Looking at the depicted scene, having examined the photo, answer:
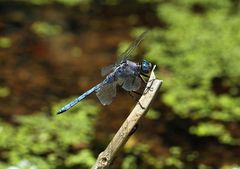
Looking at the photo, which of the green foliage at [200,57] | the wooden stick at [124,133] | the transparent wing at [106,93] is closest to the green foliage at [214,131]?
the green foliage at [200,57]

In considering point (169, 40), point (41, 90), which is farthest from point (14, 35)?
point (169, 40)

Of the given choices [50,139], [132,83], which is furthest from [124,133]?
[50,139]

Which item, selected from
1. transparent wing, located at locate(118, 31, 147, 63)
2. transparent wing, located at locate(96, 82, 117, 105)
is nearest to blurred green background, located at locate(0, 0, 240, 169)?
transparent wing, located at locate(96, 82, 117, 105)

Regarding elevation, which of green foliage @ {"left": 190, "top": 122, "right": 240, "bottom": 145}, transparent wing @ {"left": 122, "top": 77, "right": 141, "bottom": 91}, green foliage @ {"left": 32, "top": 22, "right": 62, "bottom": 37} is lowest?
green foliage @ {"left": 190, "top": 122, "right": 240, "bottom": 145}

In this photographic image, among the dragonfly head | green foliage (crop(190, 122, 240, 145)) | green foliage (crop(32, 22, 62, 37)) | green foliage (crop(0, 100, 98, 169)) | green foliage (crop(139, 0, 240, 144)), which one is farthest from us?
green foliage (crop(32, 22, 62, 37))

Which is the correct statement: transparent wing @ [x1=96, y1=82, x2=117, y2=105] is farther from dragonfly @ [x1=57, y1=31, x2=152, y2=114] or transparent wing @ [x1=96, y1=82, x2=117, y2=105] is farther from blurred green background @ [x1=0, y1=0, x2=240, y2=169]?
blurred green background @ [x1=0, y1=0, x2=240, y2=169]

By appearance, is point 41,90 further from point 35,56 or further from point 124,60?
point 124,60

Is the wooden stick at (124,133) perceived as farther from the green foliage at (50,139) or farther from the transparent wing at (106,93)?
the green foliage at (50,139)

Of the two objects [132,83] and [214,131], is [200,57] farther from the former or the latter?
[132,83]
